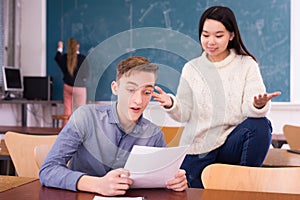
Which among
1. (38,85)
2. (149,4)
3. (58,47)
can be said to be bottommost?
(38,85)

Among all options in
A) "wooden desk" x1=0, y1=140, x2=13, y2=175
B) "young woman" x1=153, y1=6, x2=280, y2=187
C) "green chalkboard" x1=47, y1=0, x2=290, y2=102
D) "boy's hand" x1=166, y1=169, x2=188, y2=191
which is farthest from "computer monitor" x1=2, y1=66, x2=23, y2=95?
"boy's hand" x1=166, y1=169, x2=188, y2=191

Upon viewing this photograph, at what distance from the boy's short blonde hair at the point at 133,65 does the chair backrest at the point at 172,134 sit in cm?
16

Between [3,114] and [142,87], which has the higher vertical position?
[142,87]

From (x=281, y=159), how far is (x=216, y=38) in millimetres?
777

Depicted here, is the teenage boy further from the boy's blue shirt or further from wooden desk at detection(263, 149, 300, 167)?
wooden desk at detection(263, 149, 300, 167)

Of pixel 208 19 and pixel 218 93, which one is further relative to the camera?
pixel 208 19

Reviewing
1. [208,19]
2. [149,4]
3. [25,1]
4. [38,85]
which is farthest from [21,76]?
[208,19]

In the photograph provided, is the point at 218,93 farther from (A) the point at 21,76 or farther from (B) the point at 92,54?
(A) the point at 21,76

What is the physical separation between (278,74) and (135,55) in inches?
190

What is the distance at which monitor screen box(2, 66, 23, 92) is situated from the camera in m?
6.02

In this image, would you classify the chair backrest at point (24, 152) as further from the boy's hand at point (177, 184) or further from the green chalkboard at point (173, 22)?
the green chalkboard at point (173, 22)

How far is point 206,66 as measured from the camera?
135 centimetres

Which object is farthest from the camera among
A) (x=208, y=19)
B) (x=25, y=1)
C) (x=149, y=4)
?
(x=25, y=1)

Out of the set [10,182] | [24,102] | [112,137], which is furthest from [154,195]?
[24,102]
